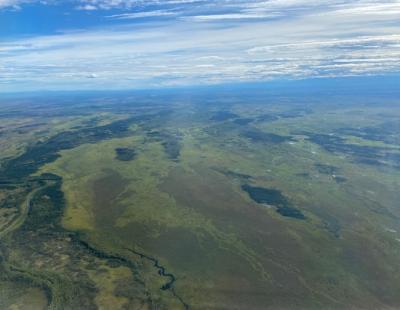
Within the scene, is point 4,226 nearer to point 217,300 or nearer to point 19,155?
point 217,300

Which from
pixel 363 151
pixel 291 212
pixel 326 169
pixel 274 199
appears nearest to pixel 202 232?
pixel 291 212

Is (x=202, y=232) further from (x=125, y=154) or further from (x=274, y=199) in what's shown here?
(x=125, y=154)

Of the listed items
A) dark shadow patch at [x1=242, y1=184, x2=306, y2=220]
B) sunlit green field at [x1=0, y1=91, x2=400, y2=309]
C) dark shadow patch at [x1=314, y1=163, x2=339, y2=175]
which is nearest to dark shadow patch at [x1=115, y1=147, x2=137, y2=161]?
sunlit green field at [x1=0, y1=91, x2=400, y2=309]

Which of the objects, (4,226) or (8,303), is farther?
(4,226)

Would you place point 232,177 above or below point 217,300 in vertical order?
below

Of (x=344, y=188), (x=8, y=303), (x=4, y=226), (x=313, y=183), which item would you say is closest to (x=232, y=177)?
(x=313, y=183)

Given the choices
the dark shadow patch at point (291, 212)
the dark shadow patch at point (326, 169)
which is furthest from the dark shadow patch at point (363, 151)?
the dark shadow patch at point (291, 212)

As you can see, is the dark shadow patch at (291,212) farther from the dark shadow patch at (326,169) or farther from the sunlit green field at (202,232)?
the dark shadow patch at (326,169)

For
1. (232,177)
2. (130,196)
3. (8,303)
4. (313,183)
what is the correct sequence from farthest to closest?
1. (232,177)
2. (313,183)
3. (130,196)
4. (8,303)
